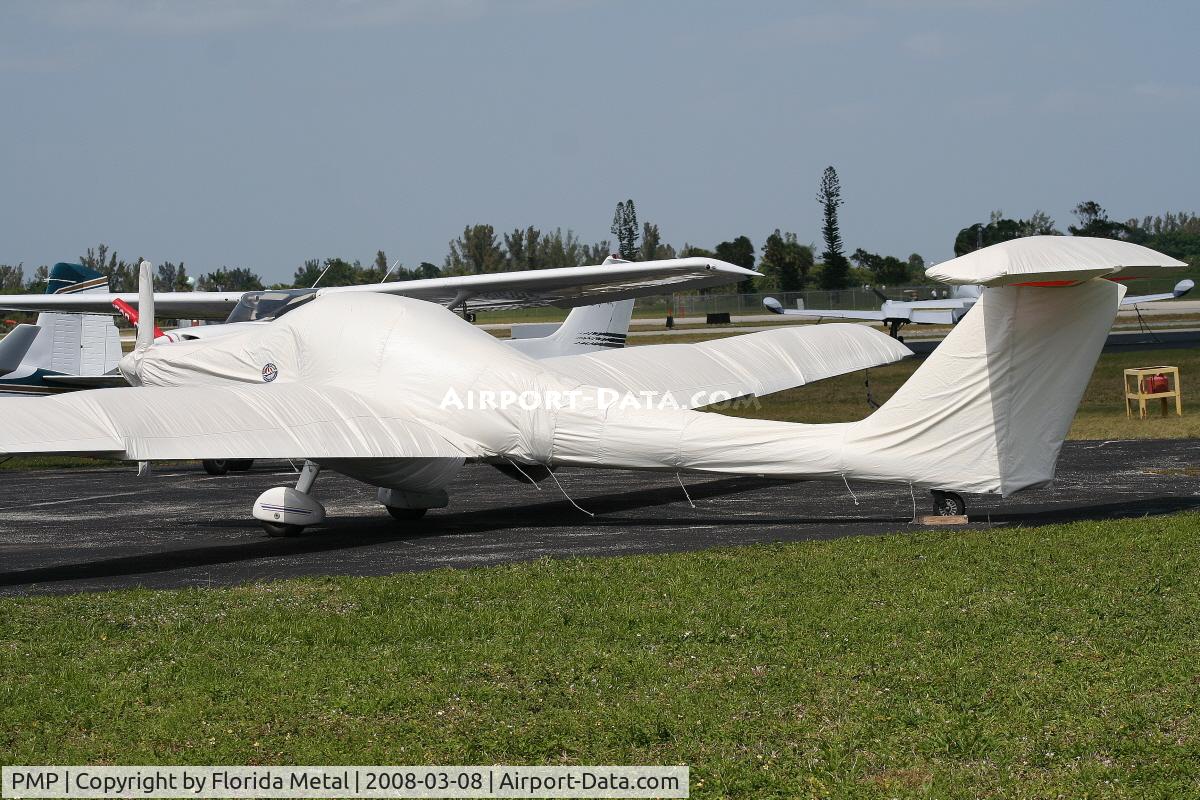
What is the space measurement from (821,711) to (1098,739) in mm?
1195

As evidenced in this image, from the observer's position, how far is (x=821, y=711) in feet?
19.0

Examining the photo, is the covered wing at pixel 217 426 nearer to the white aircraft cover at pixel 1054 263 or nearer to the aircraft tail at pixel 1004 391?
the aircraft tail at pixel 1004 391

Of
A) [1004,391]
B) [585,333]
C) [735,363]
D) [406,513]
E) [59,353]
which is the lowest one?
[406,513]

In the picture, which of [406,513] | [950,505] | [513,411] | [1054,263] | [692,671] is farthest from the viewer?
[406,513]

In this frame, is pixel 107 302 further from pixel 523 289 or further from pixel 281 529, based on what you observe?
pixel 281 529

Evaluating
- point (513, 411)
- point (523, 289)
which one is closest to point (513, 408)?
point (513, 411)

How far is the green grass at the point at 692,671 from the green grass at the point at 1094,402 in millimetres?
11374

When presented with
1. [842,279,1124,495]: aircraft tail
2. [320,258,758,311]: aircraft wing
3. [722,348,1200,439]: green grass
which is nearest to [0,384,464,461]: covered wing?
[842,279,1124,495]: aircraft tail

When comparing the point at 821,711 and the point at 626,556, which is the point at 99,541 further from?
the point at 821,711

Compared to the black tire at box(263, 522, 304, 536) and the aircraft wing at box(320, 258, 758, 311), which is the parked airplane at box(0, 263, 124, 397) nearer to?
the aircraft wing at box(320, 258, 758, 311)

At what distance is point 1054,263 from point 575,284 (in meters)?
13.5

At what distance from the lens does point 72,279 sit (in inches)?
1049

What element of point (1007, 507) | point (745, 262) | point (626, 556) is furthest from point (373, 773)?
point (745, 262)

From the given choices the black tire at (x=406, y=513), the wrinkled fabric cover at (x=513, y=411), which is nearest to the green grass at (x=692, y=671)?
the wrinkled fabric cover at (x=513, y=411)
